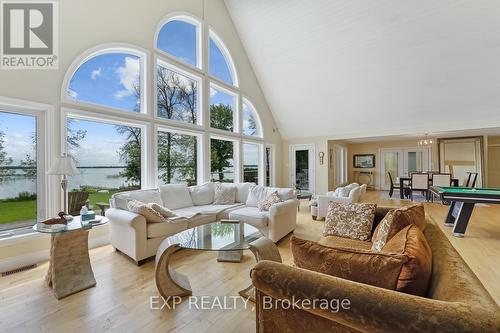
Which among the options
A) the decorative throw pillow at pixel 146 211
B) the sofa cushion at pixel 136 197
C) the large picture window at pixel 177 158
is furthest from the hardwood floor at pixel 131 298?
the large picture window at pixel 177 158

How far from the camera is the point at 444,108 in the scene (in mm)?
6039

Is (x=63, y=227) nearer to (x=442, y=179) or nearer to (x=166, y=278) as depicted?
(x=166, y=278)

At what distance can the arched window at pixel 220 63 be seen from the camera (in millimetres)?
6113

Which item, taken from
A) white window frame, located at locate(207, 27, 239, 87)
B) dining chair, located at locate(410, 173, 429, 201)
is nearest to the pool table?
dining chair, located at locate(410, 173, 429, 201)

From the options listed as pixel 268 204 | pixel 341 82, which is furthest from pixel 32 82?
pixel 341 82

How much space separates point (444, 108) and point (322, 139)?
11.2 ft

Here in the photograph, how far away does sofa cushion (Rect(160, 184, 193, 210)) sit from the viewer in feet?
13.6

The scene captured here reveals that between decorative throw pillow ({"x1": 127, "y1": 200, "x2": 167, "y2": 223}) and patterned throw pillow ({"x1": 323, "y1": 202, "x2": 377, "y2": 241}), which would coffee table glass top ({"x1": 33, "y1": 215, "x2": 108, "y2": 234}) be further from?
patterned throw pillow ({"x1": 323, "y1": 202, "x2": 377, "y2": 241})

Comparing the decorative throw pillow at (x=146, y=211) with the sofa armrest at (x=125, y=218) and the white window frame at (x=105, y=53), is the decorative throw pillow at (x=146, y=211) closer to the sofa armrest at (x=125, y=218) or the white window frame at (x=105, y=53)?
the sofa armrest at (x=125, y=218)

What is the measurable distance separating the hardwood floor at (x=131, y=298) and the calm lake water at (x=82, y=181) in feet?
3.48

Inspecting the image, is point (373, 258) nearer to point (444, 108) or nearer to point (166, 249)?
point (166, 249)

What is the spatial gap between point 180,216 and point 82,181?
1.75 m

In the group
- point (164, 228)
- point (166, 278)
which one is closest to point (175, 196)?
point (164, 228)

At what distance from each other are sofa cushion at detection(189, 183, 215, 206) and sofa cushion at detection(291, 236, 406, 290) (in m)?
3.64
